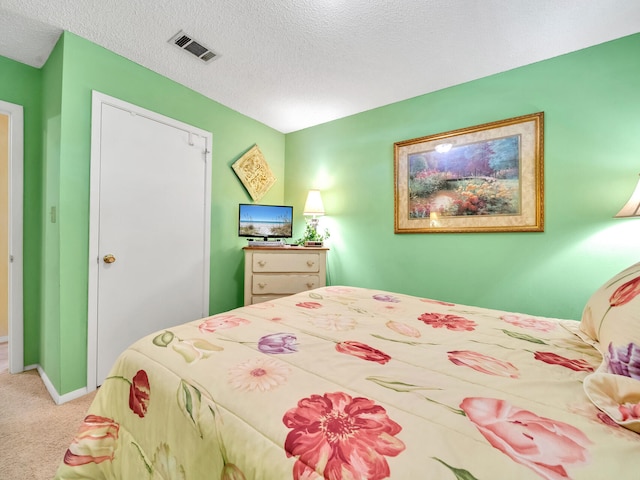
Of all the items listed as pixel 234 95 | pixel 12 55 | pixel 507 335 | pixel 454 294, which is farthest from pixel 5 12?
pixel 454 294

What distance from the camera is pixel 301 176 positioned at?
3.46 metres

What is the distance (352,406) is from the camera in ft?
1.92

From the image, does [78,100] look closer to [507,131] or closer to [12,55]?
[12,55]

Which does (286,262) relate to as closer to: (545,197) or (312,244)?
(312,244)

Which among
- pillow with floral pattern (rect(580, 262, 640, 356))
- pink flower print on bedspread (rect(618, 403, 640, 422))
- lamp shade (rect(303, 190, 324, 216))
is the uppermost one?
lamp shade (rect(303, 190, 324, 216))

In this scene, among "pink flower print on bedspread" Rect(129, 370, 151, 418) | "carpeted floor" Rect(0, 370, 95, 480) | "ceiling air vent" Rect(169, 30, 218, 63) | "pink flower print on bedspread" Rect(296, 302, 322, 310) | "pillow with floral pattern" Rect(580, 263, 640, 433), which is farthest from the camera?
"ceiling air vent" Rect(169, 30, 218, 63)

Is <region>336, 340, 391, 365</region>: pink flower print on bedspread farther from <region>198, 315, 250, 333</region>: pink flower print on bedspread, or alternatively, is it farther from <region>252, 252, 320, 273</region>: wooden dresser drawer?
<region>252, 252, 320, 273</region>: wooden dresser drawer

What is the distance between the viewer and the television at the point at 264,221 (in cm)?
291

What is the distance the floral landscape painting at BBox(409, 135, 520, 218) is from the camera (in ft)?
7.25

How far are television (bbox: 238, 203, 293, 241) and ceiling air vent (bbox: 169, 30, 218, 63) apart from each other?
4.34 feet

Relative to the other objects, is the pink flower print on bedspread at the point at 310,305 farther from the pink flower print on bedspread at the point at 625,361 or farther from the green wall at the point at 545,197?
the green wall at the point at 545,197

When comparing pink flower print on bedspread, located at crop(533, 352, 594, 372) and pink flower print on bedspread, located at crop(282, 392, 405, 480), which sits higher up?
pink flower print on bedspread, located at crop(533, 352, 594, 372)

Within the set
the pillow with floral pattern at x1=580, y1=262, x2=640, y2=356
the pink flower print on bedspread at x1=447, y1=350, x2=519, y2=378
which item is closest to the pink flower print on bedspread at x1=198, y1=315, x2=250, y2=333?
the pink flower print on bedspread at x1=447, y1=350, x2=519, y2=378

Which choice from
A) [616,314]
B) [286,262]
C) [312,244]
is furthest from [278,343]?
[312,244]
